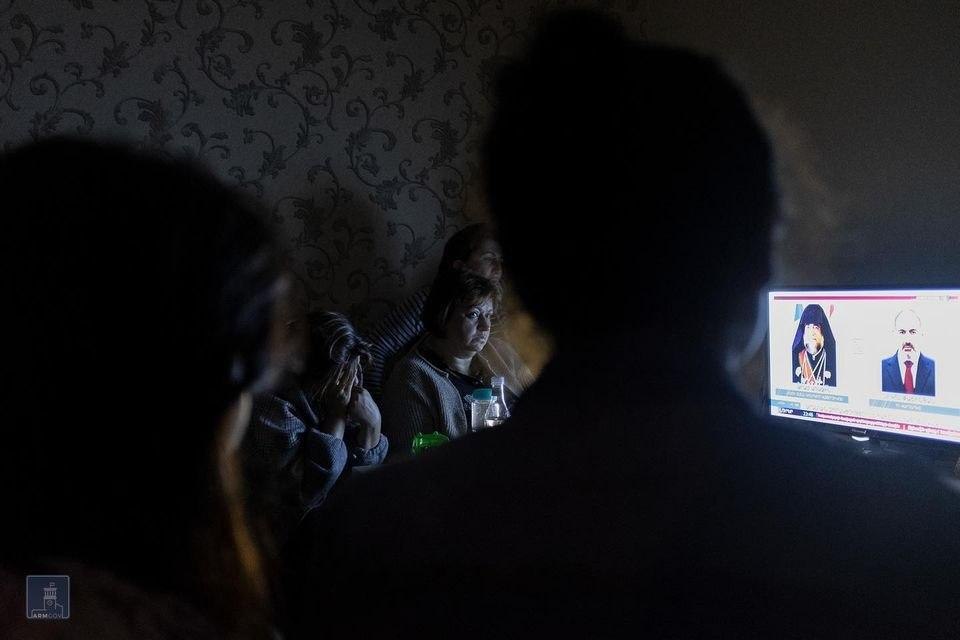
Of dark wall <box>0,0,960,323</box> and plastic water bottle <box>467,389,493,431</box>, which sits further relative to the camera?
plastic water bottle <box>467,389,493,431</box>

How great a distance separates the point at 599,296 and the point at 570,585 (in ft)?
0.54

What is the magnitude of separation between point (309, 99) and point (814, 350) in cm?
148

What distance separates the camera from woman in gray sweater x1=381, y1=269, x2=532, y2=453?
172 cm

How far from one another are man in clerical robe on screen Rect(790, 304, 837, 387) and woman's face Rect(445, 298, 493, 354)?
2.36 feet

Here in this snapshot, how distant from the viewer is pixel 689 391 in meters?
0.41

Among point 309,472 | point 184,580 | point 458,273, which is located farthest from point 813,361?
point 184,580

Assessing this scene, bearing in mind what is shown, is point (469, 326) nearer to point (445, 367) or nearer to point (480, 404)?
point (445, 367)

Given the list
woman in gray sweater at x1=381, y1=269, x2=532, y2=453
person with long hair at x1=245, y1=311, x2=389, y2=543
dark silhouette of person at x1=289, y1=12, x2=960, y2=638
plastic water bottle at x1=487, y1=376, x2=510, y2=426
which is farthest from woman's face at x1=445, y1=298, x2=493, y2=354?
dark silhouette of person at x1=289, y1=12, x2=960, y2=638

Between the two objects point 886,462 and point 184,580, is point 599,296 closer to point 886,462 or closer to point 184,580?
point 886,462

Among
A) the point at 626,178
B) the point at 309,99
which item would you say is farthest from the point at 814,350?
the point at 309,99

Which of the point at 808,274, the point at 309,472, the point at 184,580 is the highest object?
the point at 808,274

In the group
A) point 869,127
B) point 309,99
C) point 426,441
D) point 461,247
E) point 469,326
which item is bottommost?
point 426,441

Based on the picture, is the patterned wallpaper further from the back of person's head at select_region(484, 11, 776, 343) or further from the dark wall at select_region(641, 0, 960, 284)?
the back of person's head at select_region(484, 11, 776, 343)

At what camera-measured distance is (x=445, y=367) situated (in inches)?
71.3
